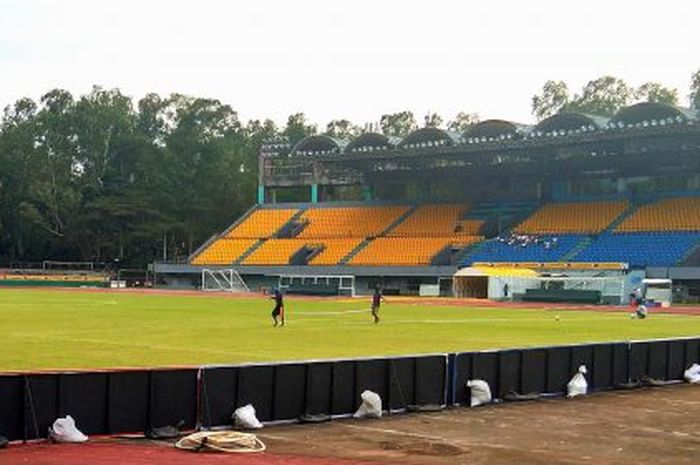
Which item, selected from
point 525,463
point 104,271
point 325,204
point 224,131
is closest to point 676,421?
point 525,463

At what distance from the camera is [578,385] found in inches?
885

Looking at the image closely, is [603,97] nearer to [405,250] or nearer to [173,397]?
[405,250]

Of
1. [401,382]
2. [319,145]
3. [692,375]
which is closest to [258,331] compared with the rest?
[692,375]

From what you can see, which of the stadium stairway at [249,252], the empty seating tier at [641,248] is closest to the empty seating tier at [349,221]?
the stadium stairway at [249,252]

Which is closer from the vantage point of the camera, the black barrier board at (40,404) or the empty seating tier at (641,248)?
the black barrier board at (40,404)

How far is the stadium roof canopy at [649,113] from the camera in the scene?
7118 centimetres

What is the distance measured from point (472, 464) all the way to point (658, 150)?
67.5m

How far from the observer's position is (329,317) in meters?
46.5

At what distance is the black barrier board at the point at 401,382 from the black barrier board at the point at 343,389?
828mm

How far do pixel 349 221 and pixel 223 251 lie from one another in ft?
Answer: 40.2

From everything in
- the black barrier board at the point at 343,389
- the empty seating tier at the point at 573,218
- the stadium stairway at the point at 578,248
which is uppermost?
the empty seating tier at the point at 573,218

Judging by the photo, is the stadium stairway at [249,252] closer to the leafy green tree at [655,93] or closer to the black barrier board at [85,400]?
the leafy green tree at [655,93]

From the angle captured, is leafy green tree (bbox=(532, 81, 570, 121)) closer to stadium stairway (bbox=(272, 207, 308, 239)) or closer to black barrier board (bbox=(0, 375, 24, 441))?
stadium stairway (bbox=(272, 207, 308, 239))

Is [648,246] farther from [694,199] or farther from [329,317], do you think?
[329,317]
